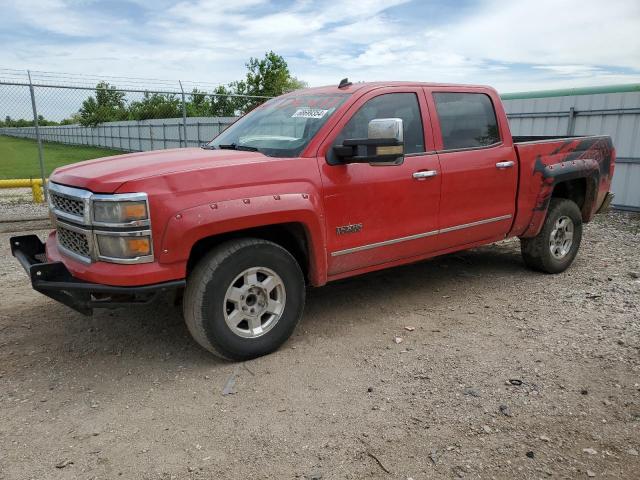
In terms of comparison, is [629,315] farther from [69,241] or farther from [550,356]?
[69,241]

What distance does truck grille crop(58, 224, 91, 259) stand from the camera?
3.44 metres

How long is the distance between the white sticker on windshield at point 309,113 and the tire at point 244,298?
1.15 metres

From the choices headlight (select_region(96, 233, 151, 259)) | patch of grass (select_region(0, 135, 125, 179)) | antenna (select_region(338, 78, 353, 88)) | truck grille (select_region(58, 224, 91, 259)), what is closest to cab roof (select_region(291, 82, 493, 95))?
antenna (select_region(338, 78, 353, 88))

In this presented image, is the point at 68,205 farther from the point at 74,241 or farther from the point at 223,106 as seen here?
the point at 223,106

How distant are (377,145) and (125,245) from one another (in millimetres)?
1784

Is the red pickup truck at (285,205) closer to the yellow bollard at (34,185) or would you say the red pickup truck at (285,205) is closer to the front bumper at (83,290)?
the front bumper at (83,290)

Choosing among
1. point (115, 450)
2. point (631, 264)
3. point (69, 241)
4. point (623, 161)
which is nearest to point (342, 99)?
point (69, 241)

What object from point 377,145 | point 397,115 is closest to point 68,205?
point 377,145

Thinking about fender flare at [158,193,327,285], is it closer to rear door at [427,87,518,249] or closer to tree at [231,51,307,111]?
rear door at [427,87,518,249]

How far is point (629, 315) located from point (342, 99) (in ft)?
10.2

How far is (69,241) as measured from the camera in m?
3.66

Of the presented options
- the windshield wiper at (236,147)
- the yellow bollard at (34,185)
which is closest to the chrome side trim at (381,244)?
the windshield wiper at (236,147)

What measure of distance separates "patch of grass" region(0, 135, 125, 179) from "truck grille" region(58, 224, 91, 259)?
1793cm

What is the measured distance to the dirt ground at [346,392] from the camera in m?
2.75
